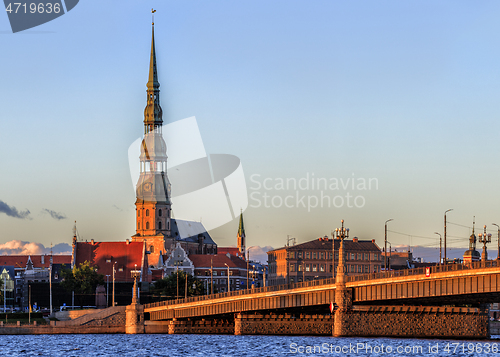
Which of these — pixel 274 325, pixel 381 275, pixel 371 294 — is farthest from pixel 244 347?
pixel 274 325

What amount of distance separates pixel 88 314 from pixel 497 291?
72519 mm

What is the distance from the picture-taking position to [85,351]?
338ft

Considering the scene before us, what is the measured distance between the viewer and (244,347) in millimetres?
104875

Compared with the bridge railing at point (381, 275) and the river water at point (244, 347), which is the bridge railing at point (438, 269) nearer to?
the bridge railing at point (381, 275)

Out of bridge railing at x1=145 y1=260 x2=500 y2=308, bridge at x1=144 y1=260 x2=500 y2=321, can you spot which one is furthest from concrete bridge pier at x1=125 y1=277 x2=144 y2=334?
bridge railing at x1=145 y1=260 x2=500 y2=308

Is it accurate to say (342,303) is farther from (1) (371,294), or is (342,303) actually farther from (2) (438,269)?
(2) (438,269)

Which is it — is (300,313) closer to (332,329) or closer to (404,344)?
(332,329)

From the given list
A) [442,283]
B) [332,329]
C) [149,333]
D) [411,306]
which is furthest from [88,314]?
[442,283]

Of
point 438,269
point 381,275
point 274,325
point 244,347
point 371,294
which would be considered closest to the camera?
point 438,269

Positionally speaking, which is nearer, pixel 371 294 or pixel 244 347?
pixel 244 347

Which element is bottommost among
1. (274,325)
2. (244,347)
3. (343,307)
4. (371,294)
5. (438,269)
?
(274,325)

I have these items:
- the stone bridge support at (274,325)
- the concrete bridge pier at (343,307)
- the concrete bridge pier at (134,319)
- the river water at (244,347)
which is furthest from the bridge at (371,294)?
the river water at (244,347)

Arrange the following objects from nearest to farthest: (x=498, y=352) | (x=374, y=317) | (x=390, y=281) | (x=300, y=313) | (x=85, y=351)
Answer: (x=498, y=352)
(x=85, y=351)
(x=390, y=281)
(x=374, y=317)
(x=300, y=313)

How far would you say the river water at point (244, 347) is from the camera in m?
95.0
